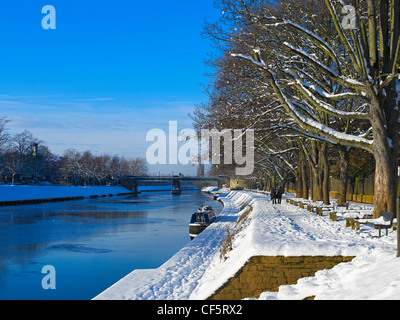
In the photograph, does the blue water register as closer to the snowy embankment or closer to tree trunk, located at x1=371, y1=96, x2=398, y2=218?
tree trunk, located at x1=371, y1=96, x2=398, y2=218

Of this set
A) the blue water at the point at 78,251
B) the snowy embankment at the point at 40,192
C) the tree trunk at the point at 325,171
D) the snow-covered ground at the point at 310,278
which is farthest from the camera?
the snowy embankment at the point at 40,192

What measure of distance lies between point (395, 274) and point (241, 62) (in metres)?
18.3

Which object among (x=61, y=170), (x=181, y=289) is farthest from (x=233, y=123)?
(x=61, y=170)

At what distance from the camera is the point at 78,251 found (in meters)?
27.3

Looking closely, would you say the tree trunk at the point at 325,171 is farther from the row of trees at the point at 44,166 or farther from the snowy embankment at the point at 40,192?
the row of trees at the point at 44,166

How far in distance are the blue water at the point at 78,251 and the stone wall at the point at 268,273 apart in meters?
8.07

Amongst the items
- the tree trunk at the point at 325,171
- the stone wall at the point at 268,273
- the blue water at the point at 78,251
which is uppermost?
the tree trunk at the point at 325,171

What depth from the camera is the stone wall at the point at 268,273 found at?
38.6 feet

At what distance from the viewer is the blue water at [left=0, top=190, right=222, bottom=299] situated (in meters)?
19.2

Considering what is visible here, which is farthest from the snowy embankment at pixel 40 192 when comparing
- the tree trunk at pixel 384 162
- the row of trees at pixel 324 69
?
the tree trunk at pixel 384 162

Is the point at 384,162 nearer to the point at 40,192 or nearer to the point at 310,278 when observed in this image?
the point at 310,278

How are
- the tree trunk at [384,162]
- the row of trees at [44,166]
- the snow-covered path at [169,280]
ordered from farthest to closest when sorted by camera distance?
the row of trees at [44,166] < the tree trunk at [384,162] < the snow-covered path at [169,280]

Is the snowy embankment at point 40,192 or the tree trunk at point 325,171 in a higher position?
the tree trunk at point 325,171
